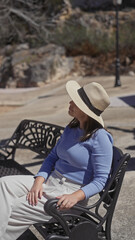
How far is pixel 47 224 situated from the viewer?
2.54 meters

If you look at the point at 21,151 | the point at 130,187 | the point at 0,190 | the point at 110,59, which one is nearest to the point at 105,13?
the point at 110,59

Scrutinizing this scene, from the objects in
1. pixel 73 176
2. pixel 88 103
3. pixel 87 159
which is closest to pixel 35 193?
pixel 73 176

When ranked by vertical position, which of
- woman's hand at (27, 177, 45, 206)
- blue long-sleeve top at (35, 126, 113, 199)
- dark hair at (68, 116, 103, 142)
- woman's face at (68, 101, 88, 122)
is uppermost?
woman's face at (68, 101, 88, 122)

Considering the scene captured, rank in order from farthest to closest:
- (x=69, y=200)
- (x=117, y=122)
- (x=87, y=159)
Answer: (x=117, y=122) → (x=87, y=159) → (x=69, y=200)

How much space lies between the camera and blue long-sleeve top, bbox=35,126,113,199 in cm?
238

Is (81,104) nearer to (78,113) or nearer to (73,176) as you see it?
(78,113)

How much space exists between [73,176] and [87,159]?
0.55 ft

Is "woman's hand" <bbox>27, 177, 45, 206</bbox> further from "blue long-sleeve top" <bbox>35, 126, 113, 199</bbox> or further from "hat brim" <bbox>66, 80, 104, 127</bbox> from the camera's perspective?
"hat brim" <bbox>66, 80, 104, 127</bbox>

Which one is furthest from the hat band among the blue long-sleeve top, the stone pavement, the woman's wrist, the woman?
the stone pavement

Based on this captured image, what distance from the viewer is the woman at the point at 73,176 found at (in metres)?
2.38

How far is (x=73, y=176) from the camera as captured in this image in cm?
251

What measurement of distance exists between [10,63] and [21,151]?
49.8 feet

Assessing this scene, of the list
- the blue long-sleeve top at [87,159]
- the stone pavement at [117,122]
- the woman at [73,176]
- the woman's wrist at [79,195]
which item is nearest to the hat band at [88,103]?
the woman at [73,176]

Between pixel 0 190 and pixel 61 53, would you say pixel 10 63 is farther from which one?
pixel 0 190
